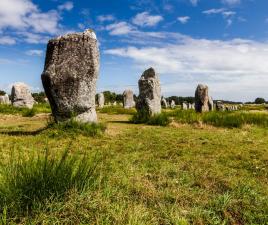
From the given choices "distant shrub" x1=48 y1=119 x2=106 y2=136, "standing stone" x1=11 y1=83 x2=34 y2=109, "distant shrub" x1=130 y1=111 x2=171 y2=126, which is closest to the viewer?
"distant shrub" x1=48 y1=119 x2=106 y2=136

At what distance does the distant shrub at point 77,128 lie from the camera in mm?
11352

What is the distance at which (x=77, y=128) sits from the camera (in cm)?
1152

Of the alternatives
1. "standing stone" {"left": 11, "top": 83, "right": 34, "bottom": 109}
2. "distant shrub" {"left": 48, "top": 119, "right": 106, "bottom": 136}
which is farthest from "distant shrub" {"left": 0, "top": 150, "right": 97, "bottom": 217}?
"standing stone" {"left": 11, "top": 83, "right": 34, "bottom": 109}

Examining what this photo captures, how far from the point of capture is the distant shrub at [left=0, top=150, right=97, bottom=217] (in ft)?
14.1

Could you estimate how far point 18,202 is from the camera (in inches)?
168

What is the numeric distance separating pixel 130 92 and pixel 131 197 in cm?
3358

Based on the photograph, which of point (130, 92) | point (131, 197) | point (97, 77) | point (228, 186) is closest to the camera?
point (131, 197)

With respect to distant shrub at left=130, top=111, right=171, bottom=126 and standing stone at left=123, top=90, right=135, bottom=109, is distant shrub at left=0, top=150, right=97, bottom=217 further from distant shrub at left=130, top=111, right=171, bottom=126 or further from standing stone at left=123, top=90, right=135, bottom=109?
standing stone at left=123, top=90, right=135, bottom=109

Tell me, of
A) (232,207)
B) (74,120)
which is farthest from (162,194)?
(74,120)

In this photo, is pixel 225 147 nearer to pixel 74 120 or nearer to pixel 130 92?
pixel 74 120

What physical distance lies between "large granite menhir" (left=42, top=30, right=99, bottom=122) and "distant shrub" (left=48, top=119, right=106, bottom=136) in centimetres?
29

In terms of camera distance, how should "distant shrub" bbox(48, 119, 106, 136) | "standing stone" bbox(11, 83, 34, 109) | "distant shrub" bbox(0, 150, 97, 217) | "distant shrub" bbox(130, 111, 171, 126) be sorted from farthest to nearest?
"standing stone" bbox(11, 83, 34, 109) → "distant shrub" bbox(130, 111, 171, 126) → "distant shrub" bbox(48, 119, 106, 136) → "distant shrub" bbox(0, 150, 97, 217)

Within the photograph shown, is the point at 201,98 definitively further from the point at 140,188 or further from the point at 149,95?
the point at 140,188

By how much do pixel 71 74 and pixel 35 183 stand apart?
751 cm
